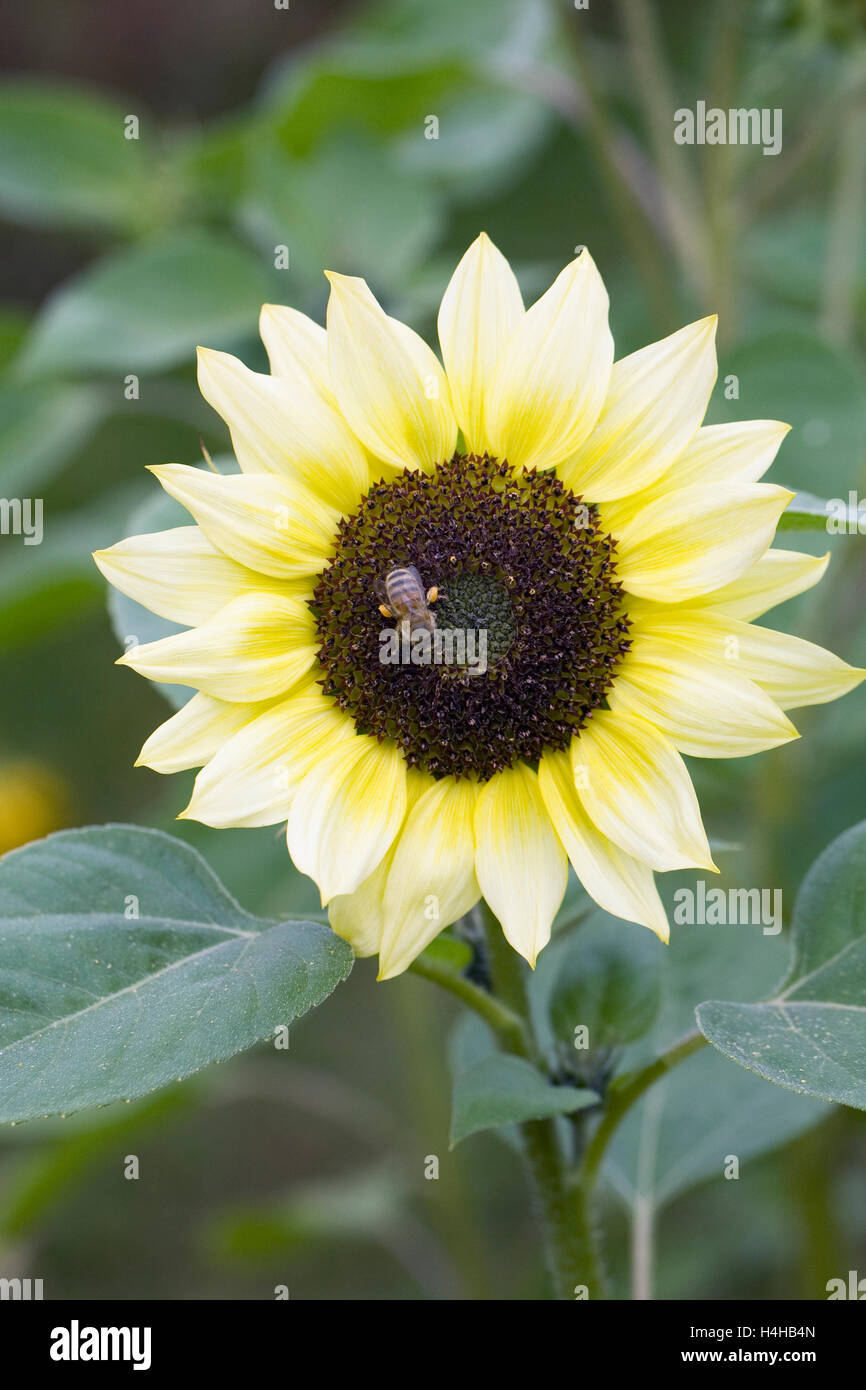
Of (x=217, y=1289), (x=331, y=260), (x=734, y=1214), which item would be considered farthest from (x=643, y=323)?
(x=217, y=1289)

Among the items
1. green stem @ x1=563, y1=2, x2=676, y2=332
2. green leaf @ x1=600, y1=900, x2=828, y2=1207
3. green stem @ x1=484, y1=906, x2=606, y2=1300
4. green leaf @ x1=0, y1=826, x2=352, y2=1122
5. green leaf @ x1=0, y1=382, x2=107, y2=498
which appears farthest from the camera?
green leaf @ x1=0, y1=382, x2=107, y2=498

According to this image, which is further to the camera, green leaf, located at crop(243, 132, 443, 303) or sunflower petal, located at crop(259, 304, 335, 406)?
green leaf, located at crop(243, 132, 443, 303)

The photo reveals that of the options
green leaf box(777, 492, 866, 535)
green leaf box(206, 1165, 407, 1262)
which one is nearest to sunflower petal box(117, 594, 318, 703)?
green leaf box(777, 492, 866, 535)

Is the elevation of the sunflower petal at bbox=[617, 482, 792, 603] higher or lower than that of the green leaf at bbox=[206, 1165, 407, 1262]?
higher

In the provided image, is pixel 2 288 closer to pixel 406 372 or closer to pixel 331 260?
pixel 331 260

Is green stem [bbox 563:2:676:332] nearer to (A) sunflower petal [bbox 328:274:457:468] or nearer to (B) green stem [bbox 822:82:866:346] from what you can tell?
(B) green stem [bbox 822:82:866:346]


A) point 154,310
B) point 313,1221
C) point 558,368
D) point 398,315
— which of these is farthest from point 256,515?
point 313,1221

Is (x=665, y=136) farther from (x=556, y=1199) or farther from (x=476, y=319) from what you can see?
(x=556, y=1199)
